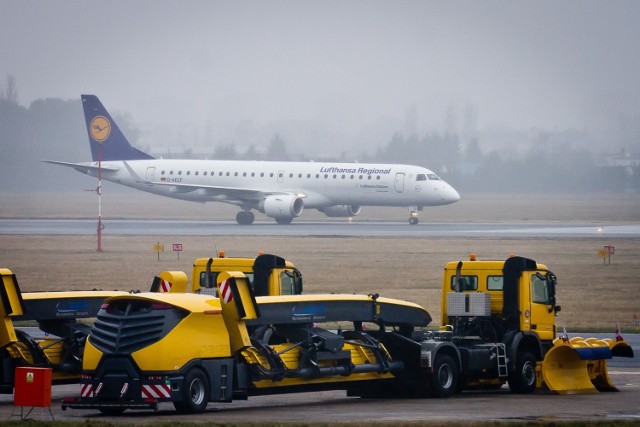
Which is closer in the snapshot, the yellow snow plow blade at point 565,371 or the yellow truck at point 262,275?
the yellow truck at point 262,275

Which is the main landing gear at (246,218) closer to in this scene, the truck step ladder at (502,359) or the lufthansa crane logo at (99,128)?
the lufthansa crane logo at (99,128)

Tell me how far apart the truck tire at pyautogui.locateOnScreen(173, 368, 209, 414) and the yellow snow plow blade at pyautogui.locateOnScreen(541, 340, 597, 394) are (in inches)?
291

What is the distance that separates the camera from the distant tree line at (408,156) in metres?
144

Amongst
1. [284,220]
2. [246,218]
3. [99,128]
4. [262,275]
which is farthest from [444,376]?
[99,128]

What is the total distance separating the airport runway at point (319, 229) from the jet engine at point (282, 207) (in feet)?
2.58

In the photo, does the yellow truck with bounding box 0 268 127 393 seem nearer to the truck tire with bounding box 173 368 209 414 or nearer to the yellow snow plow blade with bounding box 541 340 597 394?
the truck tire with bounding box 173 368 209 414

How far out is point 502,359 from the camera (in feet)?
71.3

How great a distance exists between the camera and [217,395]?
1819 centimetres

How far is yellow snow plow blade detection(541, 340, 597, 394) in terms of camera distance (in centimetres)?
2236

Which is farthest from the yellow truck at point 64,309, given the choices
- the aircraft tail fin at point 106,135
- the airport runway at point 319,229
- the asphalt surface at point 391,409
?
the aircraft tail fin at point 106,135

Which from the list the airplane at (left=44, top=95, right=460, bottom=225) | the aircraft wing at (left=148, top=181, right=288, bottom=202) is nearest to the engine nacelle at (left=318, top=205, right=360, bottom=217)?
the airplane at (left=44, top=95, right=460, bottom=225)

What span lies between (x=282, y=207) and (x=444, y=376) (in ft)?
179

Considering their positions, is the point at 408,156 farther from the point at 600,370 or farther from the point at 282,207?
the point at 600,370

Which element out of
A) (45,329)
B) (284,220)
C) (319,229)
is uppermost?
(284,220)
